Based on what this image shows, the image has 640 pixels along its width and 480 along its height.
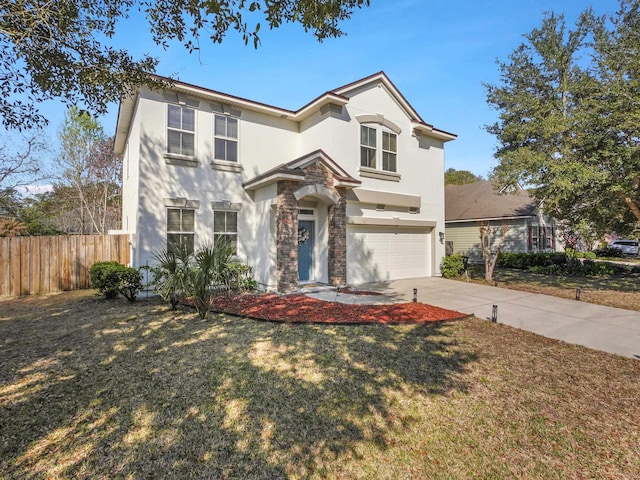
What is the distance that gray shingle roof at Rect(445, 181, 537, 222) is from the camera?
21938mm

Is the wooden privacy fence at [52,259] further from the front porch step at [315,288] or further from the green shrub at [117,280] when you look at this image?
the front porch step at [315,288]

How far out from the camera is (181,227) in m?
10.7

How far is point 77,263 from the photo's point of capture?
11438mm

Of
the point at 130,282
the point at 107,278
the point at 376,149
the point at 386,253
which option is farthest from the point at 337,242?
the point at 107,278

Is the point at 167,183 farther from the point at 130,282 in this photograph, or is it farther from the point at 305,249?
the point at 305,249

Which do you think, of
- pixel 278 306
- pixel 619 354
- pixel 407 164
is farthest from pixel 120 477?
pixel 407 164

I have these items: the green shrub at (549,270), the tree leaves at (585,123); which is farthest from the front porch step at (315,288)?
the green shrub at (549,270)

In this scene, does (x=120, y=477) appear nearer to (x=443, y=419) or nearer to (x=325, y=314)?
(x=443, y=419)

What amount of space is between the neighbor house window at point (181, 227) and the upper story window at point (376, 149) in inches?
274

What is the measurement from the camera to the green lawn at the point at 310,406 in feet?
9.84

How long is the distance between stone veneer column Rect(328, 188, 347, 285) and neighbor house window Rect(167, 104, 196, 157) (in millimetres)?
5250

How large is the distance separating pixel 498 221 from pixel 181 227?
2061 centimetres

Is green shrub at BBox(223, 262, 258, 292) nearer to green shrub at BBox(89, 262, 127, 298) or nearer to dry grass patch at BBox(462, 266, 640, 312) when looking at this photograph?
green shrub at BBox(89, 262, 127, 298)

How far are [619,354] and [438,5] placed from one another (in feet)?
27.2
